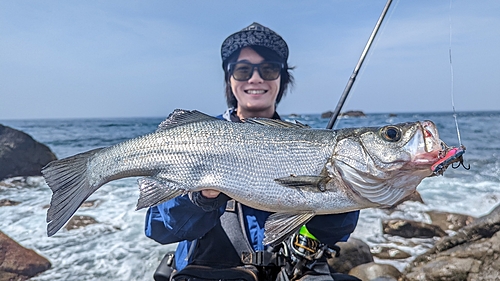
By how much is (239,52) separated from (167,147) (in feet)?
6.25

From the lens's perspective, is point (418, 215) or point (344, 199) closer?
point (344, 199)

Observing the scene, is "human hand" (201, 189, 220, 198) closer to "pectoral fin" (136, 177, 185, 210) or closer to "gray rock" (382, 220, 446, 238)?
"pectoral fin" (136, 177, 185, 210)

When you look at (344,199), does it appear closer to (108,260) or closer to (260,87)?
(260,87)

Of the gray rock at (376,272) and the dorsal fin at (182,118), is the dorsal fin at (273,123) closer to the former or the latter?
the dorsal fin at (182,118)

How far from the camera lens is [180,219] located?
Answer: 2852 millimetres

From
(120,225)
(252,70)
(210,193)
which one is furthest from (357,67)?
(120,225)

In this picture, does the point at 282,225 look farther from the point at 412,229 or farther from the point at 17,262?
the point at 412,229

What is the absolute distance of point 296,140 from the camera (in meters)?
2.40

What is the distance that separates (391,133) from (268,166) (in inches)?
31.5

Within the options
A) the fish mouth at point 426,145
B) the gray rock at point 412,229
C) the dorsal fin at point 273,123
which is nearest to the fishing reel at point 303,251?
the dorsal fin at point 273,123

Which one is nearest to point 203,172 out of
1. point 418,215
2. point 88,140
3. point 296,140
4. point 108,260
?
point 296,140

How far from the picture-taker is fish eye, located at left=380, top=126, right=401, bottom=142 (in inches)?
85.4

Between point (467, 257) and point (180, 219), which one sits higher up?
point (180, 219)

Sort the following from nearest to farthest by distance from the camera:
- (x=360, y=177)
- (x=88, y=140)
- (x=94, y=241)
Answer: (x=360, y=177) → (x=94, y=241) → (x=88, y=140)
